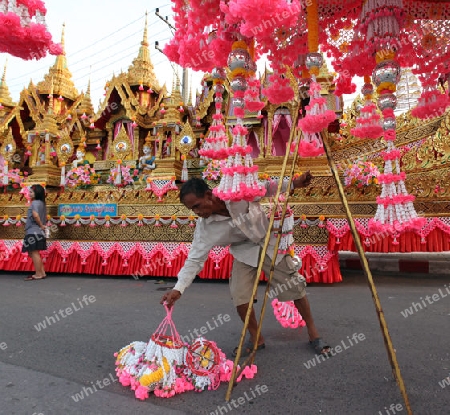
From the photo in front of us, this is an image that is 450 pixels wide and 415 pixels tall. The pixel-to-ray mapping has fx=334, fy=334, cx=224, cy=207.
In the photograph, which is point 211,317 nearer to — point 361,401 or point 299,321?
point 299,321

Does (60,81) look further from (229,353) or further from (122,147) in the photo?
(229,353)

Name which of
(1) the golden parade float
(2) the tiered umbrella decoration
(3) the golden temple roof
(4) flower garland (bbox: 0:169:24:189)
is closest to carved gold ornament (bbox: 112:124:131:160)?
(1) the golden parade float

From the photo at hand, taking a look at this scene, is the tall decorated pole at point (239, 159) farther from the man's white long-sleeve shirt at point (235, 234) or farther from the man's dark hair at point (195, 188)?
the man's white long-sleeve shirt at point (235, 234)

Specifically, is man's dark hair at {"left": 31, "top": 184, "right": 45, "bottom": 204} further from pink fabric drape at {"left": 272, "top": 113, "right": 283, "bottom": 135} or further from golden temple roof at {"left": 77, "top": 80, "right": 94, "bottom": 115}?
pink fabric drape at {"left": 272, "top": 113, "right": 283, "bottom": 135}

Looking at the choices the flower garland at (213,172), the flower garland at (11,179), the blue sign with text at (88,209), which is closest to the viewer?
the blue sign with text at (88,209)

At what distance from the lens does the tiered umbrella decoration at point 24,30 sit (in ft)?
14.5

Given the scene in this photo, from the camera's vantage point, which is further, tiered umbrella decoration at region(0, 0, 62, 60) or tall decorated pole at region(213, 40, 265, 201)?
tiered umbrella decoration at region(0, 0, 62, 60)

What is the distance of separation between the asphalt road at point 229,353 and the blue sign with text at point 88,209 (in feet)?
7.10

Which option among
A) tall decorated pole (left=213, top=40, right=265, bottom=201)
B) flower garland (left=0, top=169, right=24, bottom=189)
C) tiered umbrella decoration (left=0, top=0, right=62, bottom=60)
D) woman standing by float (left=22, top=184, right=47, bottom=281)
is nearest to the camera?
tall decorated pole (left=213, top=40, right=265, bottom=201)

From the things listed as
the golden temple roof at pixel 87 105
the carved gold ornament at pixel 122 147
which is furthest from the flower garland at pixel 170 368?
the golden temple roof at pixel 87 105

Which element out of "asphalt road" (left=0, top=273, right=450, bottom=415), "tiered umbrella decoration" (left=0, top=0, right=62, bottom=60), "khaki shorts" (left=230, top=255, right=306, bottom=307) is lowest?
"asphalt road" (left=0, top=273, right=450, bottom=415)

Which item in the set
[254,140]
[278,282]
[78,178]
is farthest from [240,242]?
[78,178]

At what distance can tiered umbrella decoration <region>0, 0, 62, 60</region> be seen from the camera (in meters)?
4.41

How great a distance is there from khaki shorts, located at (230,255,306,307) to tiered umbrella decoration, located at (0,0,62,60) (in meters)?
4.42
